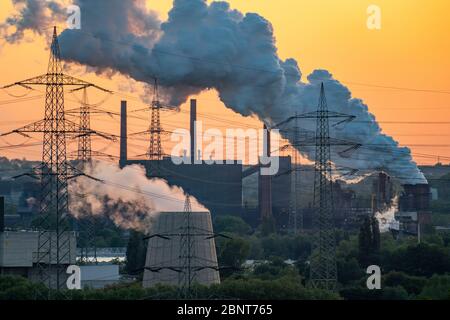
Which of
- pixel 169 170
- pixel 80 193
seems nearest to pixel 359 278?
pixel 80 193

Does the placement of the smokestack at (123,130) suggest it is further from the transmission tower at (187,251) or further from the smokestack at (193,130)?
the transmission tower at (187,251)

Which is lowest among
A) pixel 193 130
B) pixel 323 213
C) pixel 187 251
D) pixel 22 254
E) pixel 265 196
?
pixel 187 251

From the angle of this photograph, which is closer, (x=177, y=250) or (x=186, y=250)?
(x=186, y=250)

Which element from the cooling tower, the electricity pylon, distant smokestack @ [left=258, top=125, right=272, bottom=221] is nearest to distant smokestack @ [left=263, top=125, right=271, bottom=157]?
distant smokestack @ [left=258, top=125, right=272, bottom=221]

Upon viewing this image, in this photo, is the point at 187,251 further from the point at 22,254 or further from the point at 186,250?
the point at 22,254

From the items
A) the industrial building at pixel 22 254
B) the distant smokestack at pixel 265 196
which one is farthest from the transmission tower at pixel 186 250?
the distant smokestack at pixel 265 196

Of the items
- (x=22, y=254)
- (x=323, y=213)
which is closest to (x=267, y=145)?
(x=22, y=254)

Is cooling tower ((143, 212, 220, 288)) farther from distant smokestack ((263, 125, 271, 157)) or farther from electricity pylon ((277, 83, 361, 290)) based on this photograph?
distant smokestack ((263, 125, 271, 157))

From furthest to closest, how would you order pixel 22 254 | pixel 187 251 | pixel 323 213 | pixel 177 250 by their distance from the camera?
pixel 22 254, pixel 323 213, pixel 177 250, pixel 187 251
